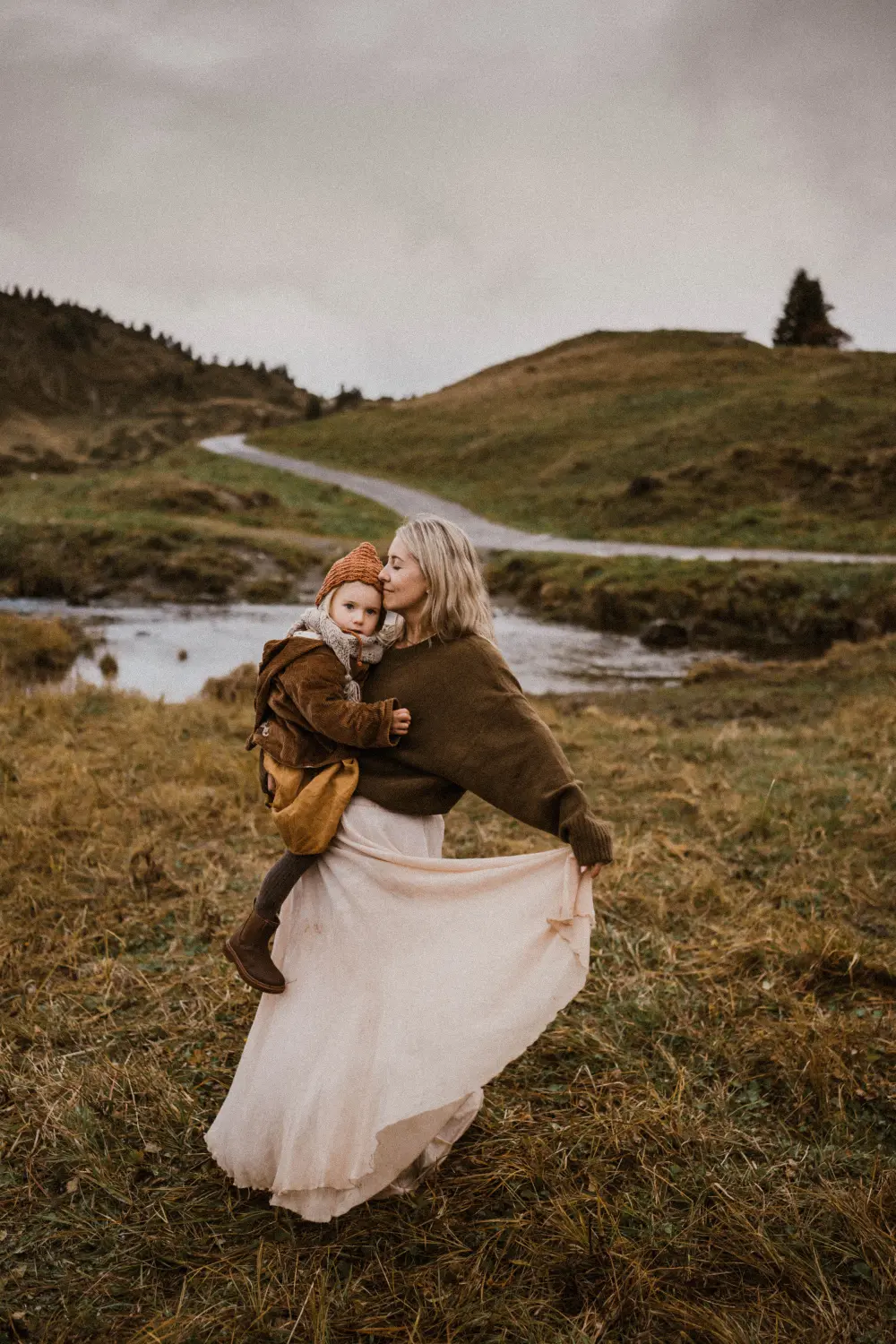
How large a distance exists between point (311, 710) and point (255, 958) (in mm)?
779

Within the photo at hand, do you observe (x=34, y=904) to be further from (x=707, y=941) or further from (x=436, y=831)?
(x=707, y=941)

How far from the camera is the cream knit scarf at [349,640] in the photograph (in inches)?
97.7

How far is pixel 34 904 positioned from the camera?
4.66 meters

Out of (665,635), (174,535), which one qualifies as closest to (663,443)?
(174,535)

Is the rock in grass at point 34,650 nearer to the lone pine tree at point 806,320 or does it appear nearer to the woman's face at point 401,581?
the woman's face at point 401,581

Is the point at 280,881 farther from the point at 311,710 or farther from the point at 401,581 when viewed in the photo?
the point at 401,581

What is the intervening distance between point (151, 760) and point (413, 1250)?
17.0 ft

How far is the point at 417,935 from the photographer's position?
254cm

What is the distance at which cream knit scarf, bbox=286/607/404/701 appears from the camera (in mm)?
2482

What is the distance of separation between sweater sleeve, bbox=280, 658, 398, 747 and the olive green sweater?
159mm

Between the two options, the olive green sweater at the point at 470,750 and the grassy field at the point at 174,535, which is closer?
the olive green sweater at the point at 470,750

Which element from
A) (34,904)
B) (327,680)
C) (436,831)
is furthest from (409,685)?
(34,904)

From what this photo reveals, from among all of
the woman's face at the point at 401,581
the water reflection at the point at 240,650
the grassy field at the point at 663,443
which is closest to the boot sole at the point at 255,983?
the woman's face at the point at 401,581

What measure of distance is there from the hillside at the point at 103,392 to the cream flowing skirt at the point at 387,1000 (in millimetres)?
50536
